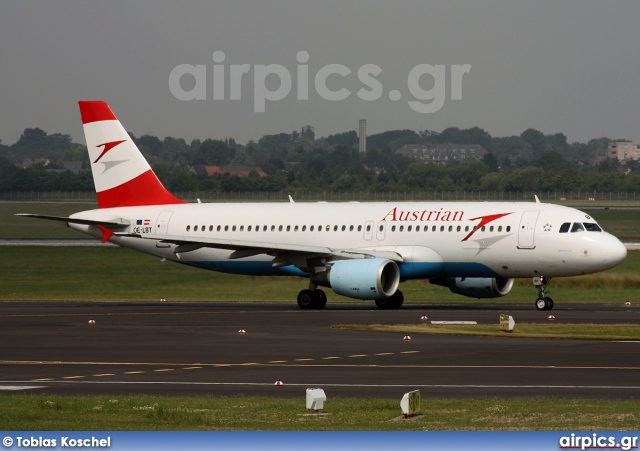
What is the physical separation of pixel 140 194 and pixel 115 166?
1773 millimetres

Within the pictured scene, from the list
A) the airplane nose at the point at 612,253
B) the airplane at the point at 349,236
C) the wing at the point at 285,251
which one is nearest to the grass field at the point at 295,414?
the airplane at the point at 349,236

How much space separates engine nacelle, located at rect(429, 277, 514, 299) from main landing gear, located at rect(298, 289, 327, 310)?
473 cm

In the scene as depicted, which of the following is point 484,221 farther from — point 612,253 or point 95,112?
point 95,112

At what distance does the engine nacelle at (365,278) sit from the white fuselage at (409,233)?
4.48 ft

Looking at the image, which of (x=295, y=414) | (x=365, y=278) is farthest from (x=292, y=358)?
(x=365, y=278)

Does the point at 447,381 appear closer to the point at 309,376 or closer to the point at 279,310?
the point at 309,376

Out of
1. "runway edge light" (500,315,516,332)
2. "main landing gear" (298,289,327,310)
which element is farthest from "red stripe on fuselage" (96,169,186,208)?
"runway edge light" (500,315,516,332)

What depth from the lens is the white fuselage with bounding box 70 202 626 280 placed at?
4703cm

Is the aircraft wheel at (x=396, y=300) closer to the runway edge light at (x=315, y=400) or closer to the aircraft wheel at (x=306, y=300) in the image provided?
the aircraft wheel at (x=306, y=300)

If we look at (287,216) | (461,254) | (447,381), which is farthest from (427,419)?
(287,216)

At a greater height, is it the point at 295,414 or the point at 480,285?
the point at 295,414

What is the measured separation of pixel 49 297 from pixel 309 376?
117ft

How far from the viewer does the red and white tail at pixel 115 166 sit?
56188 millimetres

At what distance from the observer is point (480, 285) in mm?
50281
